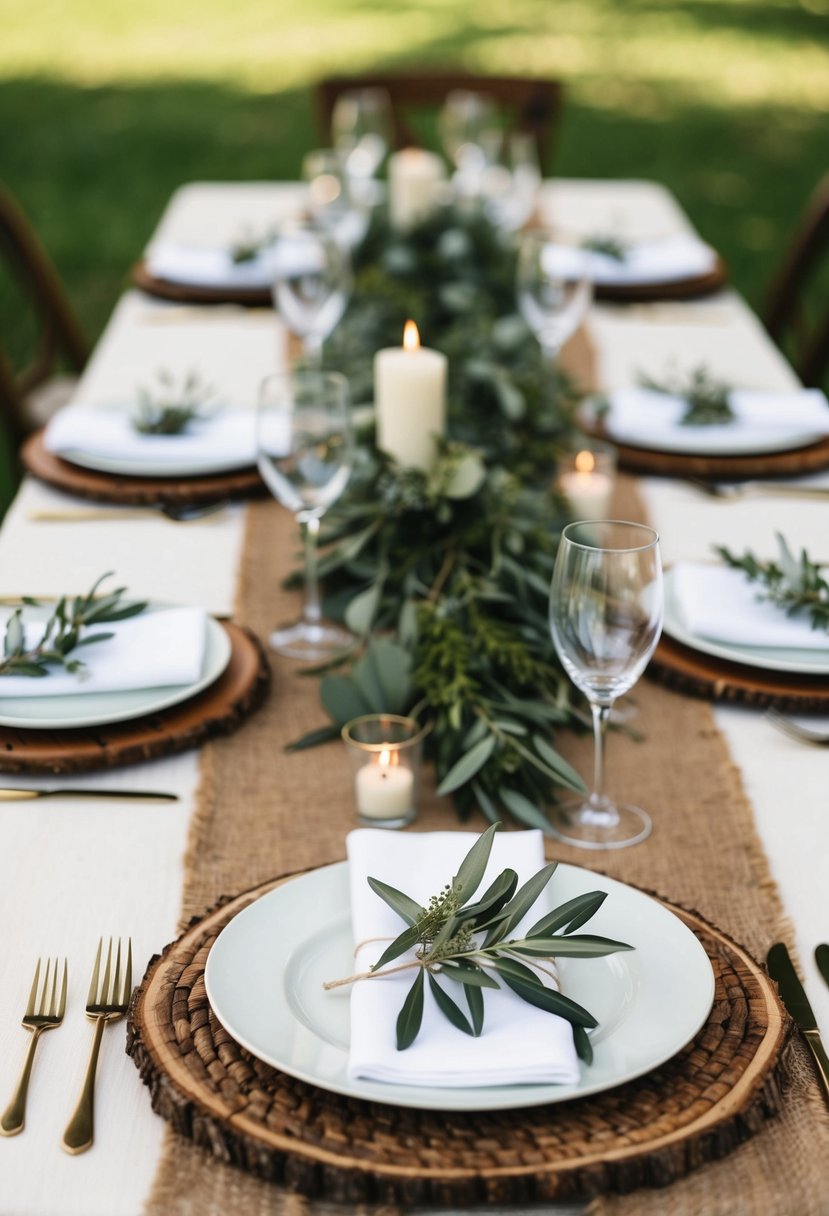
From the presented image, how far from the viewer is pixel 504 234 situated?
2672 mm

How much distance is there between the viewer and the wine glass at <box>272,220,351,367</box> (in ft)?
6.72

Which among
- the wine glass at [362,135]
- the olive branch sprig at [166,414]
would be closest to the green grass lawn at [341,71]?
the wine glass at [362,135]

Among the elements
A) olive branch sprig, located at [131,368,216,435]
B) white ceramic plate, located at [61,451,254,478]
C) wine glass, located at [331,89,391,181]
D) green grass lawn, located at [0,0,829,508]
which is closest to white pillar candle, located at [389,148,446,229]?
wine glass, located at [331,89,391,181]

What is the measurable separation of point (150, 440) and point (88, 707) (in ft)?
2.15

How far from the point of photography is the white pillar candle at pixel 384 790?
1112 millimetres

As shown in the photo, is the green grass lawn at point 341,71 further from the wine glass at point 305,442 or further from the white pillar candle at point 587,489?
the wine glass at point 305,442

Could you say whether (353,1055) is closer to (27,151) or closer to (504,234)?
(504,234)

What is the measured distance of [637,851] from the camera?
1.09m

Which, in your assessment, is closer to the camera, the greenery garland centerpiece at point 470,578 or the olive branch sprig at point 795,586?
the greenery garland centerpiece at point 470,578

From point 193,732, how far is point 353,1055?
1.57 ft

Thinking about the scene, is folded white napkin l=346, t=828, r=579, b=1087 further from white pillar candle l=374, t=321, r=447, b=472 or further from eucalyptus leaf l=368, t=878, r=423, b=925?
white pillar candle l=374, t=321, r=447, b=472

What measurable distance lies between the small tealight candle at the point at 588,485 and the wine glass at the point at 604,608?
0.57 metres

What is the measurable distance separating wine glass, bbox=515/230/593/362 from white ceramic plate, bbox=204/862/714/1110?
123cm

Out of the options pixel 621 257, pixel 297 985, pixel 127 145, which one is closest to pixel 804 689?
pixel 297 985
